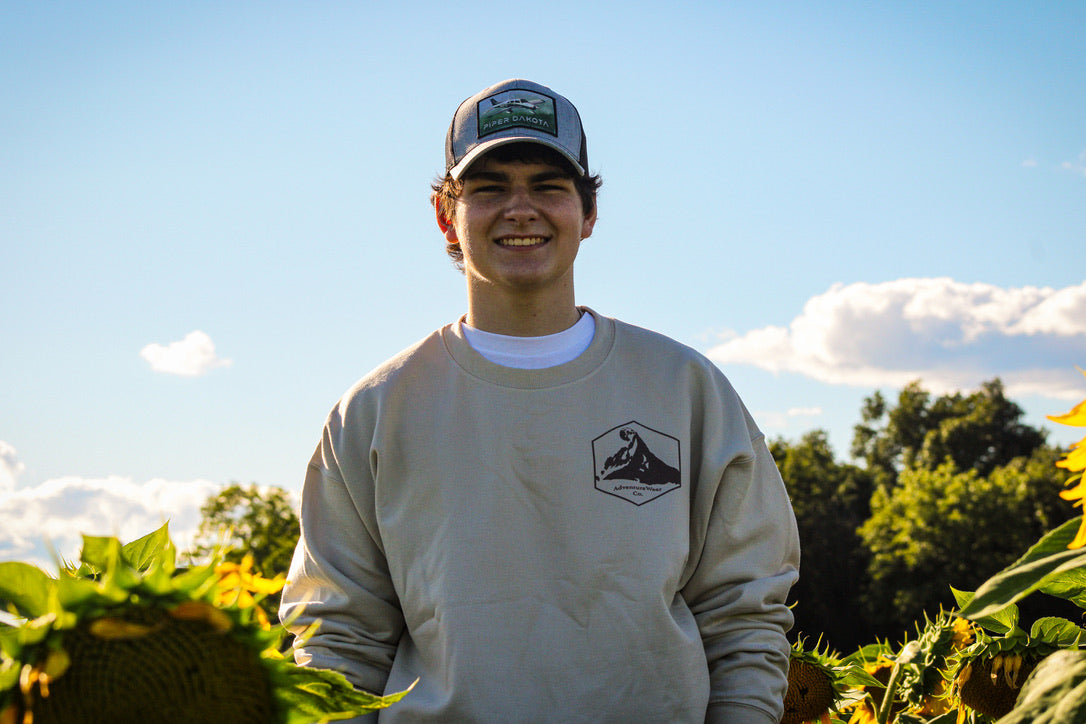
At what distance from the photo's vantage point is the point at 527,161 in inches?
128

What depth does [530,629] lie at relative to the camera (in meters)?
2.83

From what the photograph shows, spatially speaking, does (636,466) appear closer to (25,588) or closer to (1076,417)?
(1076,417)

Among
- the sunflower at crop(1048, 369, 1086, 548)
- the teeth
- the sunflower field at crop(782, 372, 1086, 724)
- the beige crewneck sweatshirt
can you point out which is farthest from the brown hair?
the sunflower at crop(1048, 369, 1086, 548)

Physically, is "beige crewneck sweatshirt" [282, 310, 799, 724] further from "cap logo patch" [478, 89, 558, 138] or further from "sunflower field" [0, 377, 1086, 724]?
"sunflower field" [0, 377, 1086, 724]

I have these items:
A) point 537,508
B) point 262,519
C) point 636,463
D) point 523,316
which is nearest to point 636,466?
point 636,463

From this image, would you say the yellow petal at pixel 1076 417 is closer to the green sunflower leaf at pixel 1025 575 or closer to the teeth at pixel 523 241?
the green sunflower leaf at pixel 1025 575

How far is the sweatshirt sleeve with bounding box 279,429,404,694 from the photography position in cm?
294

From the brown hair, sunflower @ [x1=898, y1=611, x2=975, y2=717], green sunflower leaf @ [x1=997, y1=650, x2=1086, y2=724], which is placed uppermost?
the brown hair

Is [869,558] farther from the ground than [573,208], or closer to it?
closer to it

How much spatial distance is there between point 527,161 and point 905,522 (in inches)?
1536

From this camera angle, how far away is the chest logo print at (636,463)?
3.00 meters

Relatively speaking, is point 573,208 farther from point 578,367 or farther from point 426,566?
point 426,566

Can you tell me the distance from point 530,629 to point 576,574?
0.20m

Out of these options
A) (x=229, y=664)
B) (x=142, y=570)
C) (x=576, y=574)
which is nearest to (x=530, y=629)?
(x=576, y=574)
